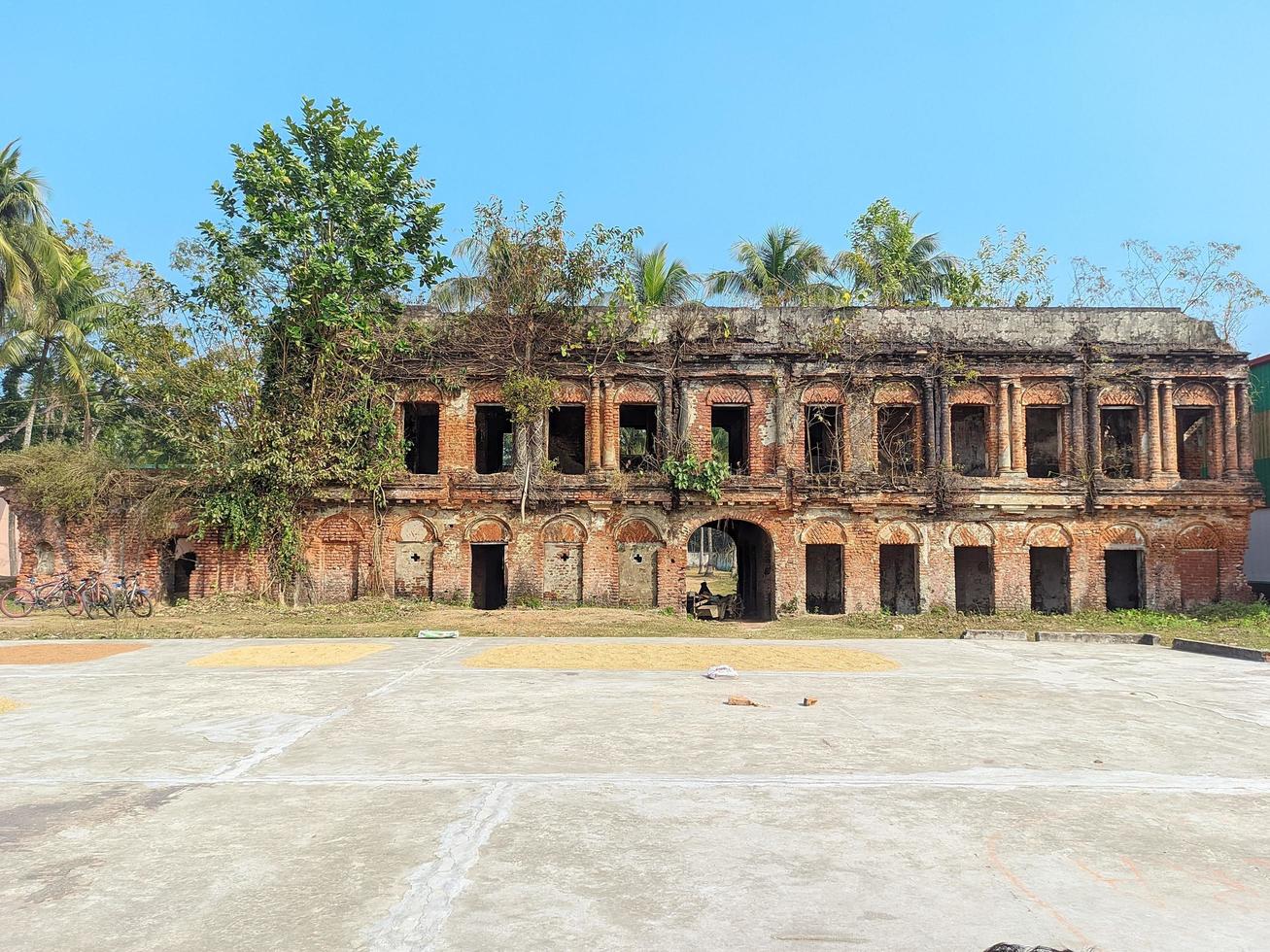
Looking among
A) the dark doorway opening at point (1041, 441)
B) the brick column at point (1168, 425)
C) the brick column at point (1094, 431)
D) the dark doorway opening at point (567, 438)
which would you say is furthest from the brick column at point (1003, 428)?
the dark doorway opening at point (567, 438)

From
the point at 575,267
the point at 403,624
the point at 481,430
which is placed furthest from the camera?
the point at 481,430

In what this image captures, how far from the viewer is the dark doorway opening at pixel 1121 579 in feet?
72.9

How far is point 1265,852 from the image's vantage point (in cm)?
466

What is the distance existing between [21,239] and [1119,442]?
1296 inches

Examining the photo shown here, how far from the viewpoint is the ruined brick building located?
20422 mm

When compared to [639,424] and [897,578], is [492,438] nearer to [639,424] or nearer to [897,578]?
[639,424]

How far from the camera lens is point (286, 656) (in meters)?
12.3

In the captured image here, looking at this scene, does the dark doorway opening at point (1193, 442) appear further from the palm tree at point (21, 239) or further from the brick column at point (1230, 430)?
the palm tree at point (21, 239)

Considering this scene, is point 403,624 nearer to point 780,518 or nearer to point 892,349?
point 780,518

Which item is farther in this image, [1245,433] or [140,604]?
[1245,433]

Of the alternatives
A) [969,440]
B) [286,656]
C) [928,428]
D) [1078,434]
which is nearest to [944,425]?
[928,428]

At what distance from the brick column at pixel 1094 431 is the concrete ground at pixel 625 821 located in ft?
42.6

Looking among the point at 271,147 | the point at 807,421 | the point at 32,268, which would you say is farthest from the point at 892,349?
the point at 32,268

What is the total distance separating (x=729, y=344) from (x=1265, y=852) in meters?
17.1
